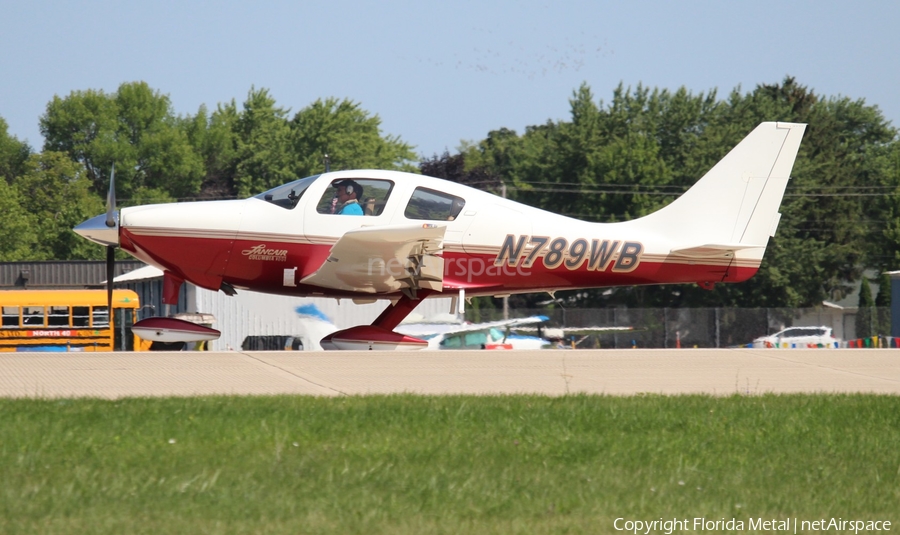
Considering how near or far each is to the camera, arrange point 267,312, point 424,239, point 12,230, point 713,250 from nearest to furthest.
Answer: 1. point 424,239
2. point 713,250
3. point 267,312
4. point 12,230

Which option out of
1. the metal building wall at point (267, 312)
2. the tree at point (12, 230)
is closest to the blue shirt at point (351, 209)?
the metal building wall at point (267, 312)

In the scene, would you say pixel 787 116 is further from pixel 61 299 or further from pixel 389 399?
pixel 389 399

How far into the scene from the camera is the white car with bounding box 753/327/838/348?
3534 cm

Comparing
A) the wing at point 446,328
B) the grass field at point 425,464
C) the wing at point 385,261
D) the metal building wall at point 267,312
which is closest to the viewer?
the grass field at point 425,464

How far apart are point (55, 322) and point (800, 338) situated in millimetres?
27304

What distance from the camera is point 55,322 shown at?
25.5 metres

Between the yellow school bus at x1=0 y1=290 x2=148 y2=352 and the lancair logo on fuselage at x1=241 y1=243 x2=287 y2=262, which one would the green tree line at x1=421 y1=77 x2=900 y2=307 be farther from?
the lancair logo on fuselage at x1=241 y1=243 x2=287 y2=262

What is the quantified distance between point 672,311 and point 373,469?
29.5 meters

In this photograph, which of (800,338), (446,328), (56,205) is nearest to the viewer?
(446,328)

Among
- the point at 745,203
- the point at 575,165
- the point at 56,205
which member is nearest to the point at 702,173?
the point at 575,165

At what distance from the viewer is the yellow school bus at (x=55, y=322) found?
82.1ft

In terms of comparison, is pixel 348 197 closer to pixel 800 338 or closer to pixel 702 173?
pixel 800 338

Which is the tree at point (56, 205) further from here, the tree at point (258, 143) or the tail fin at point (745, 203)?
the tail fin at point (745, 203)

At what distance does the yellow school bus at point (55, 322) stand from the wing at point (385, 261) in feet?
46.0
